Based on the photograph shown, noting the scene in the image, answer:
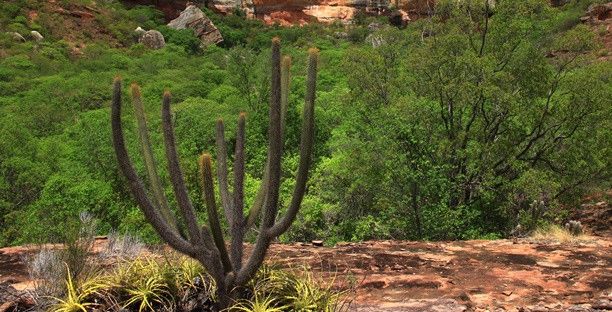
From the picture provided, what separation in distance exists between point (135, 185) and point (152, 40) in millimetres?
46303

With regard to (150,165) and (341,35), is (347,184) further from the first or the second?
(341,35)

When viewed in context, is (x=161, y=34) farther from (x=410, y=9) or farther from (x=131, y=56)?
(x=410, y=9)

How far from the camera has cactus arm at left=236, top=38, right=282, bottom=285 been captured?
4.65 metres

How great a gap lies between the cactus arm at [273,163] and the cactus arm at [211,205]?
0.74ft

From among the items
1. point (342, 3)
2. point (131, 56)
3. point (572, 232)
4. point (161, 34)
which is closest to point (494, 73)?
point (572, 232)

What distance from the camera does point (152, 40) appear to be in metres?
48.2

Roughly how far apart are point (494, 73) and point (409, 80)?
2522mm

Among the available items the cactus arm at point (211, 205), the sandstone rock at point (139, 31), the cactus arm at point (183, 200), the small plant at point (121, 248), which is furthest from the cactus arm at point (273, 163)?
the sandstone rock at point (139, 31)

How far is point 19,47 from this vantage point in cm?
3934

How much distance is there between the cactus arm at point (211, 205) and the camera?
4375 mm

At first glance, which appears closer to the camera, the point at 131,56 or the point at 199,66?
the point at 199,66

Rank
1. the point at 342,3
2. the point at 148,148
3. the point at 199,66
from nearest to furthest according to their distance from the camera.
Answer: the point at 148,148
the point at 199,66
the point at 342,3

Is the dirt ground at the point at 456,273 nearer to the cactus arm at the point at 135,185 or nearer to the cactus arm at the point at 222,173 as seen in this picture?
the cactus arm at the point at 222,173

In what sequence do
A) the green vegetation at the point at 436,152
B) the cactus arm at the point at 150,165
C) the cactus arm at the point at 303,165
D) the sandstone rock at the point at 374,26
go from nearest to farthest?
the cactus arm at the point at 303,165, the cactus arm at the point at 150,165, the green vegetation at the point at 436,152, the sandstone rock at the point at 374,26
